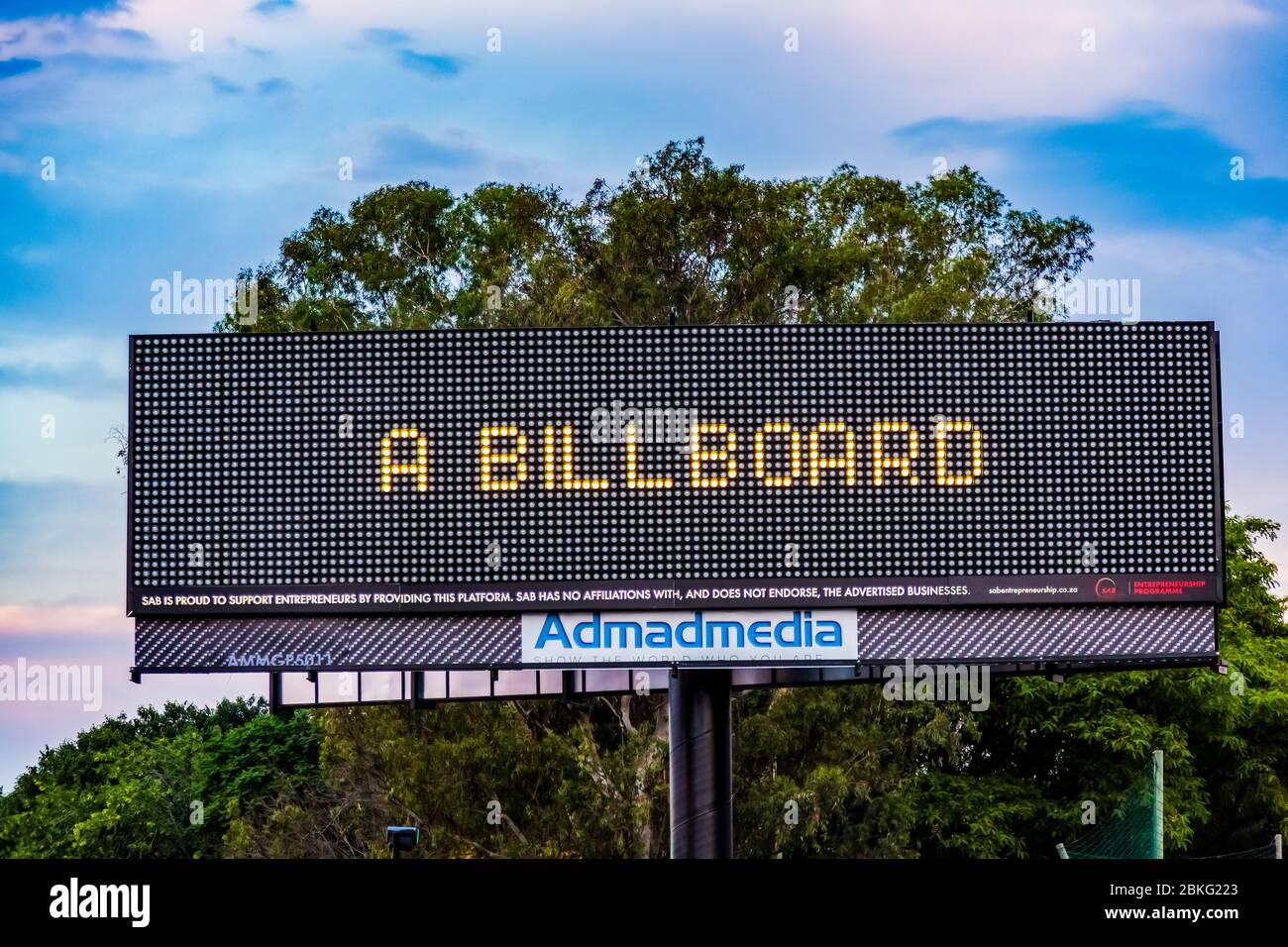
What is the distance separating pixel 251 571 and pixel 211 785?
34647 mm

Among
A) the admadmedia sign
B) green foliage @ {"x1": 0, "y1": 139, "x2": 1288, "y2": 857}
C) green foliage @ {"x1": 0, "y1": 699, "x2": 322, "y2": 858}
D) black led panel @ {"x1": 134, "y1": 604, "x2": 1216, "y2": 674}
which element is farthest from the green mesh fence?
green foliage @ {"x1": 0, "y1": 699, "x2": 322, "y2": 858}

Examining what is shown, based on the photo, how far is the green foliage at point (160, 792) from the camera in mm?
46781

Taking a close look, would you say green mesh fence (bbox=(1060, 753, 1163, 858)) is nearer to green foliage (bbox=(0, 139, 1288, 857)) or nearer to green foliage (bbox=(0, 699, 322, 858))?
green foliage (bbox=(0, 139, 1288, 857))

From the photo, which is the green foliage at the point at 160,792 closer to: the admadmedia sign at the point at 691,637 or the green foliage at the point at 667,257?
the green foliage at the point at 667,257

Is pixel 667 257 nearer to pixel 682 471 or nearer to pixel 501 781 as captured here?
pixel 501 781

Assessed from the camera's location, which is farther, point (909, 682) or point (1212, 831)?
point (1212, 831)

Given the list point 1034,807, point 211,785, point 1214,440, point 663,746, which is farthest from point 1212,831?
point 211,785

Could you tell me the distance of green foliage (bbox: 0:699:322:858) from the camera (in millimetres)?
46781

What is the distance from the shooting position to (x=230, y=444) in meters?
17.0

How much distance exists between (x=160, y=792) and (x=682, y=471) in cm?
3447

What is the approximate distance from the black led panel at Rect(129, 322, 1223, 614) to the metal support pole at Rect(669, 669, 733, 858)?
1.71 m

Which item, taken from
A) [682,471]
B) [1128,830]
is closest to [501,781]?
[1128,830]
